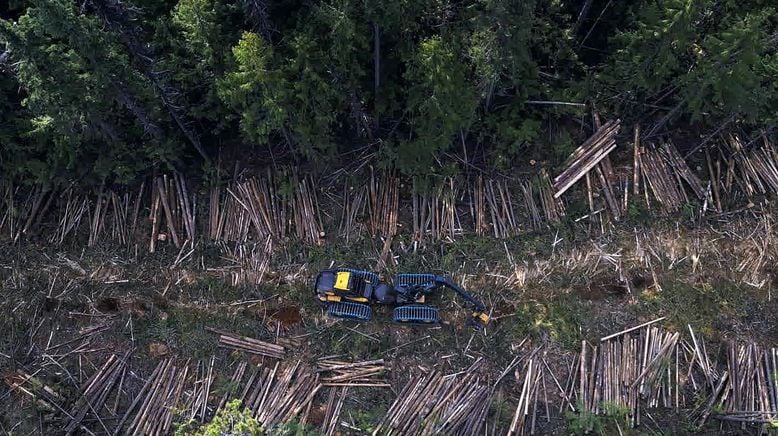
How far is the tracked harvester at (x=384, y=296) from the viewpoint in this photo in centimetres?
1402

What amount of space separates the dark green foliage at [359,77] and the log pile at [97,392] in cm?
513

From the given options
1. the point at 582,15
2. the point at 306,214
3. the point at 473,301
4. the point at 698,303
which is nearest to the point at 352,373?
the point at 473,301

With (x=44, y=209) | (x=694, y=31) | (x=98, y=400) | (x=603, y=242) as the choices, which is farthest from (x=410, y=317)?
(x=44, y=209)

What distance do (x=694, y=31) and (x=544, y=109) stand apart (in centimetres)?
429

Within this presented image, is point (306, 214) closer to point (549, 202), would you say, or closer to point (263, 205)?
point (263, 205)

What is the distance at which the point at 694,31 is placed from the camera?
1284cm

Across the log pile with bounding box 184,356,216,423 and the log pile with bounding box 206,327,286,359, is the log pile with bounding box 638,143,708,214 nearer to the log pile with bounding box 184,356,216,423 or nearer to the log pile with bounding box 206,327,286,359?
the log pile with bounding box 206,327,286,359

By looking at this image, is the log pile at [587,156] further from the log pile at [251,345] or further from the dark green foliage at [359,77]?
the log pile at [251,345]

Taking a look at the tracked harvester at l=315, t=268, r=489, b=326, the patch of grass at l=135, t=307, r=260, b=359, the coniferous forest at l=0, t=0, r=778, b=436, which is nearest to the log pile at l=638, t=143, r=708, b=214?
the coniferous forest at l=0, t=0, r=778, b=436

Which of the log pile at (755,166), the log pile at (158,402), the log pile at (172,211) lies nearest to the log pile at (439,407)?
the log pile at (158,402)

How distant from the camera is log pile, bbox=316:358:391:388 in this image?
14.1m

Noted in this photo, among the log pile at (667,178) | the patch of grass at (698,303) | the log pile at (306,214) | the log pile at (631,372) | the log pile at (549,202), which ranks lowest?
the log pile at (631,372)

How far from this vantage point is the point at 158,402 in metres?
14.0

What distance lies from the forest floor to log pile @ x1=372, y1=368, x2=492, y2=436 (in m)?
0.29
